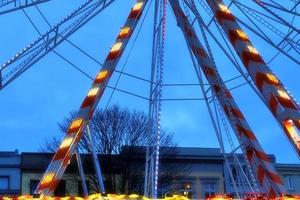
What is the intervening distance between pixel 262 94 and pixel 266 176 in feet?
6.99

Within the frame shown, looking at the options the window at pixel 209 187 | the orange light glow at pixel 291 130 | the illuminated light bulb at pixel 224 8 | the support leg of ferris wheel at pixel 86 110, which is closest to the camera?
the orange light glow at pixel 291 130

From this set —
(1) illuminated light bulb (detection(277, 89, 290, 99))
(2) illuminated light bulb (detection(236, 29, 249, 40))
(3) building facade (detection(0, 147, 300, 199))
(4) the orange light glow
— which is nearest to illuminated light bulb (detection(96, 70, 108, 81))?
(2) illuminated light bulb (detection(236, 29, 249, 40))

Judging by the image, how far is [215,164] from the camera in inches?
1921

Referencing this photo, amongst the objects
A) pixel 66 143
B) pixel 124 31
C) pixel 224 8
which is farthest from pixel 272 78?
pixel 66 143

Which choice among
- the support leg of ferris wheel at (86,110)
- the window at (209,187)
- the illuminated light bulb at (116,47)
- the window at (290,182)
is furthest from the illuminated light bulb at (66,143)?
the window at (290,182)

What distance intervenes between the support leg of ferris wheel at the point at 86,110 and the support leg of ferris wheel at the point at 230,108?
114 centimetres

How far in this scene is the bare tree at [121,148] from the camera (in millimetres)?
38344

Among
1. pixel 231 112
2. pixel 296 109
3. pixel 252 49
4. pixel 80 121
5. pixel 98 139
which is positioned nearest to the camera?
pixel 296 109

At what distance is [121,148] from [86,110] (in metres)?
27.6

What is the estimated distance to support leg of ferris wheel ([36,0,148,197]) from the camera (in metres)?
10.7

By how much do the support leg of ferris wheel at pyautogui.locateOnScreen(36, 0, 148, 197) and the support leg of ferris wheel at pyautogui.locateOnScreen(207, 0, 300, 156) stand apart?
6.67 ft

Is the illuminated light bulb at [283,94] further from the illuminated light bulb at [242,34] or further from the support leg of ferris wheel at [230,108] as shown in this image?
the support leg of ferris wheel at [230,108]

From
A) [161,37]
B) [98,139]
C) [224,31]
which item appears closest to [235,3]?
[224,31]

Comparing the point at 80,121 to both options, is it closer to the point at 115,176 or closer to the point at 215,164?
the point at 115,176
